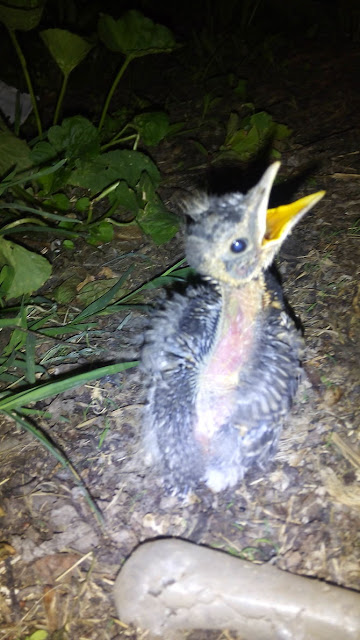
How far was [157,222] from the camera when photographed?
2895 millimetres

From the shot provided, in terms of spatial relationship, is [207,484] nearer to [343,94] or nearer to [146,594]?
[146,594]

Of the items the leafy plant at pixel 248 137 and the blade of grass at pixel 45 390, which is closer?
the blade of grass at pixel 45 390

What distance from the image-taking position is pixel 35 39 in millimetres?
4805

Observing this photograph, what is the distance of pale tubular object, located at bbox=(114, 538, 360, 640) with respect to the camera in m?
1.59

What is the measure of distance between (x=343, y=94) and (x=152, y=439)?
121 inches

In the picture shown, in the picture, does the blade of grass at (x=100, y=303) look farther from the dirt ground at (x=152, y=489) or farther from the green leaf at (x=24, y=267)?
the green leaf at (x=24, y=267)

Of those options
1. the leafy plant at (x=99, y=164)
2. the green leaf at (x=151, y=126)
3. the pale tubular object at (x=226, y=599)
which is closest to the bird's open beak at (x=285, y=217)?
the pale tubular object at (x=226, y=599)

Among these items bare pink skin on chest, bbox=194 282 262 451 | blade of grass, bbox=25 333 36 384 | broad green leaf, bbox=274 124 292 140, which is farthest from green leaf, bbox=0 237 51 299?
broad green leaf, bbox=274 124 292 140

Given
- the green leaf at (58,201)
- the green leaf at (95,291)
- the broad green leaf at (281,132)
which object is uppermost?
the green leaf at (58,201)

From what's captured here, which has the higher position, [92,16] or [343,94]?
[92,16]

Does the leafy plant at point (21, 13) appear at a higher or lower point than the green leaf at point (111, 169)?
higher

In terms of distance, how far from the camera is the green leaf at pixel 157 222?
2.87 metres

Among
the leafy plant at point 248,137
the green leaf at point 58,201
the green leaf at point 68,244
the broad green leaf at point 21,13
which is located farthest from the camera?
the leafy plant at point 248,137

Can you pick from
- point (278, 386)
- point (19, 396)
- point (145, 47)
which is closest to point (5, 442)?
point (19, 396)
